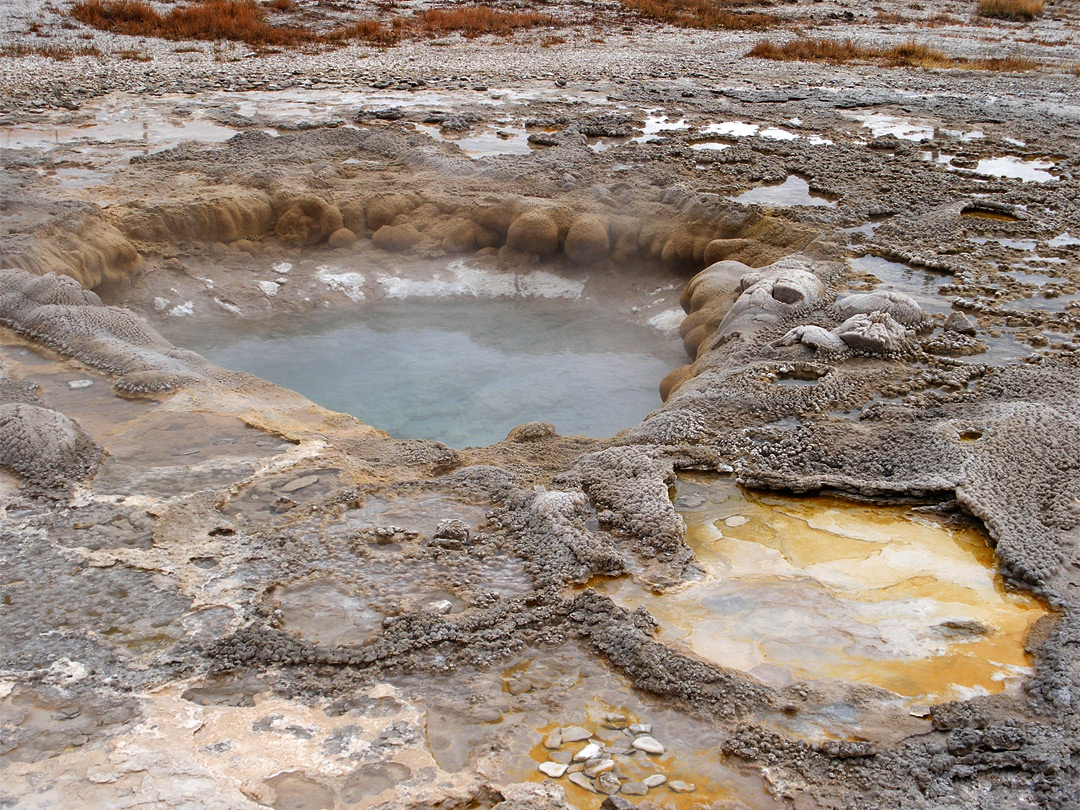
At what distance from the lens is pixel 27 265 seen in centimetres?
558

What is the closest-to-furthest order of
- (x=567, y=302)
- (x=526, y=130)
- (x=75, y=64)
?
(x=567, y=302), (x=526, y=130), (x=75, y=64)

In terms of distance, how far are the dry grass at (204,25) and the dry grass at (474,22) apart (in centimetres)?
91

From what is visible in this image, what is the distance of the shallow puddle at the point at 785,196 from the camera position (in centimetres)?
692

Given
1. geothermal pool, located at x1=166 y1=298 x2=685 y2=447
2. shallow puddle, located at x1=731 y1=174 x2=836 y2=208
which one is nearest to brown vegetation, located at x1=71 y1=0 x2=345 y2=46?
geothermal pool, located at x1=166 y1=298 x2=685 y2=447

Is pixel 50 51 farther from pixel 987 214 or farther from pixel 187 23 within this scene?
pixel 987 214

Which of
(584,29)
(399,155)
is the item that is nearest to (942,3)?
(584,29)

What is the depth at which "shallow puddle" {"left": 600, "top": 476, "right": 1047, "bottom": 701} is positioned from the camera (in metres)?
2.69

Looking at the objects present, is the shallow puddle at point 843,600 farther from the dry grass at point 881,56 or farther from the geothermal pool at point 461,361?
the dry grass at point 881,56

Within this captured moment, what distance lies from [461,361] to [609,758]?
415cm

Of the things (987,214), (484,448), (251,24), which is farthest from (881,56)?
(484,448)

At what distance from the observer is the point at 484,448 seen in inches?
173

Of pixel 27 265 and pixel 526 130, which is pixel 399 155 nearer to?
pixel 526 130

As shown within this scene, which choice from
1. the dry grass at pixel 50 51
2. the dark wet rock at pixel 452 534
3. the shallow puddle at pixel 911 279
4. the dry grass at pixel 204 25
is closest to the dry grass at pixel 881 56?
the dry grass at pixel 204 25

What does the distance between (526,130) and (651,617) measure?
667 cm
